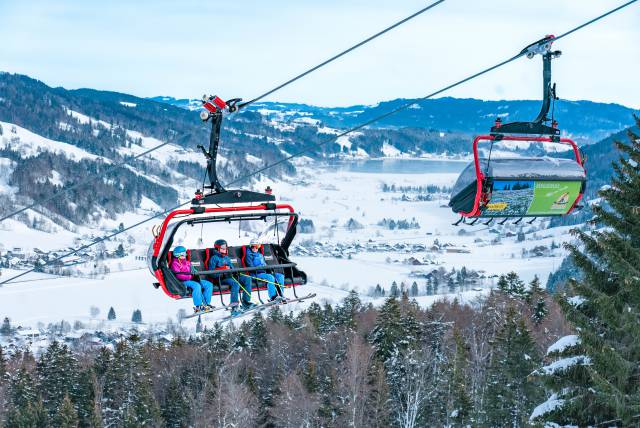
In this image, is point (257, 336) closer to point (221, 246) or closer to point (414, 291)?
point (221, 246)

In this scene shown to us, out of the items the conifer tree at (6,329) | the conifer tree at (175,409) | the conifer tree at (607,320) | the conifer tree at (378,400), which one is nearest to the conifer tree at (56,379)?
the conifer tree at (175,409)

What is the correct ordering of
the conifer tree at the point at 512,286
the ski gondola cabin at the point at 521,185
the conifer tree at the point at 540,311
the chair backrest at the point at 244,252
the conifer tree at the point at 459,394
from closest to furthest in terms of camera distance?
the ski gondola cabin at the point at 521,185
the chair backrest at the point at 244,252
the conifer tree at the point at 459,394
the conifer tree at the point at 540,311
the conifer tree at the point at 512,286

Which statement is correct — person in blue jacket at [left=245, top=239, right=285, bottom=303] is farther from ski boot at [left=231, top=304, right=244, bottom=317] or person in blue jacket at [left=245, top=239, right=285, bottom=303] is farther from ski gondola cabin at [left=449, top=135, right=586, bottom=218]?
ski gondola cabin at [left=449, top=135, right=586, bottom=218]

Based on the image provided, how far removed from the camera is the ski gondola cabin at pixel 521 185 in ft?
38.3

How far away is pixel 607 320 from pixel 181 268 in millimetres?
6649

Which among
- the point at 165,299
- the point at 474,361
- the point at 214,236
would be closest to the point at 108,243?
the point at 165,299

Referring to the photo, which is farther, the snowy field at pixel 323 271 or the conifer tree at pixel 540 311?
the snowy field at pixel 323 271

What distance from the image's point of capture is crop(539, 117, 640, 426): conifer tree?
11852mm

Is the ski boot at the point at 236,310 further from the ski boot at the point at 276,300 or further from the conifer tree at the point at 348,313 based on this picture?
the conifer tree at the point at 348,313

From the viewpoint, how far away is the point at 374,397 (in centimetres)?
3503

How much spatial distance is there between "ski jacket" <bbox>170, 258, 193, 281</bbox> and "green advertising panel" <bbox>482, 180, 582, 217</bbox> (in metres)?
4.73

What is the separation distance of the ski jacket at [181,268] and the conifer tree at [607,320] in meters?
5.94

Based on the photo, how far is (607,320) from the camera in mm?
12172

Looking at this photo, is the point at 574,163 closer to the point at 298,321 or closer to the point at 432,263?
the point at 298,321
